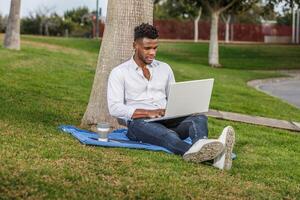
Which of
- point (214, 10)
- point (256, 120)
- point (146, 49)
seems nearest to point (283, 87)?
point (214, 10)

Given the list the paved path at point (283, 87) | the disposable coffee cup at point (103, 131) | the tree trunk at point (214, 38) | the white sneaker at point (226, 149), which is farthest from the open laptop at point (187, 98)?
the tree trunk at point (214, 38)

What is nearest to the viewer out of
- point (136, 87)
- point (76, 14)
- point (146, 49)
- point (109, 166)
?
point (109, 166)

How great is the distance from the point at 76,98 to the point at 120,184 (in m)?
6.98

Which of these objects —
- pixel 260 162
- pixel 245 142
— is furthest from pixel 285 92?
pixel 260 162

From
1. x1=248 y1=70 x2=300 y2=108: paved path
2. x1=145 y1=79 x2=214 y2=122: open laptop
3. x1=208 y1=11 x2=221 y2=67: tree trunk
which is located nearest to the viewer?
x1=145 y1=79 x2=214 y2=122: open laptop

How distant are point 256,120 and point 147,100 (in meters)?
5.25

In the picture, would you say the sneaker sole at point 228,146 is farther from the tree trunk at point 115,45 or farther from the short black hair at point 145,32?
the tree trunk at point 115,45

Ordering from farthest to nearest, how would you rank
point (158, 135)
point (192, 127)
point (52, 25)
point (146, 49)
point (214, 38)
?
point (52, 25) < point (214, 38) < point (146, 49) < point (158, 135) < point (192, 127)

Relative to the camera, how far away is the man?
7.01 metres

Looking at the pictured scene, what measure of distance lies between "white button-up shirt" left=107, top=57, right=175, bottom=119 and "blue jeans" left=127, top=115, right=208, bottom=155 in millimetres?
221

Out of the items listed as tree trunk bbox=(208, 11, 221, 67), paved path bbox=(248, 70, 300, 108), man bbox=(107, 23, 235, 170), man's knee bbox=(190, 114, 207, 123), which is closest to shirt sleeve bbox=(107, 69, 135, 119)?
man bbox=(107, 23, 235, 170)

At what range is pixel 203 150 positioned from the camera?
640cm

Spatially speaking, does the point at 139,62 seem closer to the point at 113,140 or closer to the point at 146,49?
the point at 146,49

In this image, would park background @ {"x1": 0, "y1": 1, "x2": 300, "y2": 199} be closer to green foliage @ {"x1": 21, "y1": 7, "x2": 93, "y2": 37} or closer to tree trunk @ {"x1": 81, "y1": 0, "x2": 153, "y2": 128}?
tree trunk @ {"x1": 81, "y1": 0, "x2": 153, "y2": 128}
